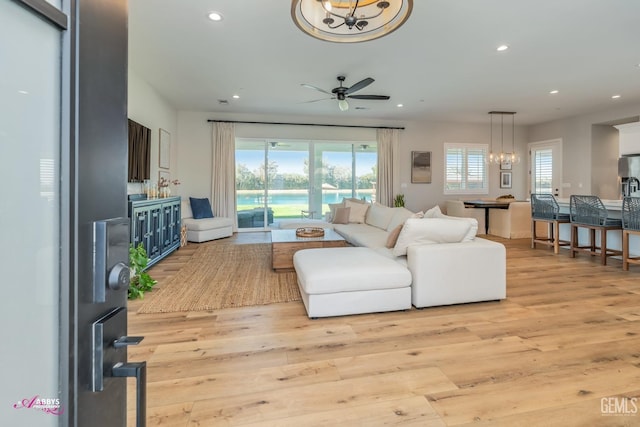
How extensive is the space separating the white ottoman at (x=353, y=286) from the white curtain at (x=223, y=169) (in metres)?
4.97

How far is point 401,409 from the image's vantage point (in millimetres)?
1560

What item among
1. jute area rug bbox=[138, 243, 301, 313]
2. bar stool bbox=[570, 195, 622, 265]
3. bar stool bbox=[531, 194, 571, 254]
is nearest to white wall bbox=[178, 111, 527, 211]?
bar stool bbox=[531, 194, 571, 254]

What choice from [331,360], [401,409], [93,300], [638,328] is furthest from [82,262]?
[638,328]

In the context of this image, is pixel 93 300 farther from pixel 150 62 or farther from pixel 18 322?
pixel 150 62

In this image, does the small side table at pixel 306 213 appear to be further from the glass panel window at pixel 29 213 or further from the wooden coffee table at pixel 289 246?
the glass panel window at pixel 29 213

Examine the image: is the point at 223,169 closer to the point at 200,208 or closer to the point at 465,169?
the point at 200,208

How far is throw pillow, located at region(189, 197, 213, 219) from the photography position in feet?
22.4

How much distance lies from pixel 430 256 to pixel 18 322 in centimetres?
275

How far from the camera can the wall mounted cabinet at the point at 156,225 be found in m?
3.93

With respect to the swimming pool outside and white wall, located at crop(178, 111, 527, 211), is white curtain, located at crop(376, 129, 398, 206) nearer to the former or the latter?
white wall, located at crop(178, 111, 527, 211)

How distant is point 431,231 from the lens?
115 inches

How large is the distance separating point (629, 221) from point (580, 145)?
14.5ft

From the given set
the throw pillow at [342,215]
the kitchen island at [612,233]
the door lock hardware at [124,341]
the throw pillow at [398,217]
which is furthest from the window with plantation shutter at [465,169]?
the door lock hardware at [124,341]

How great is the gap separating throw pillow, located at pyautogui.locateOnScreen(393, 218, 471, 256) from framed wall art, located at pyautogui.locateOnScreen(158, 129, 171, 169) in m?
4.91
